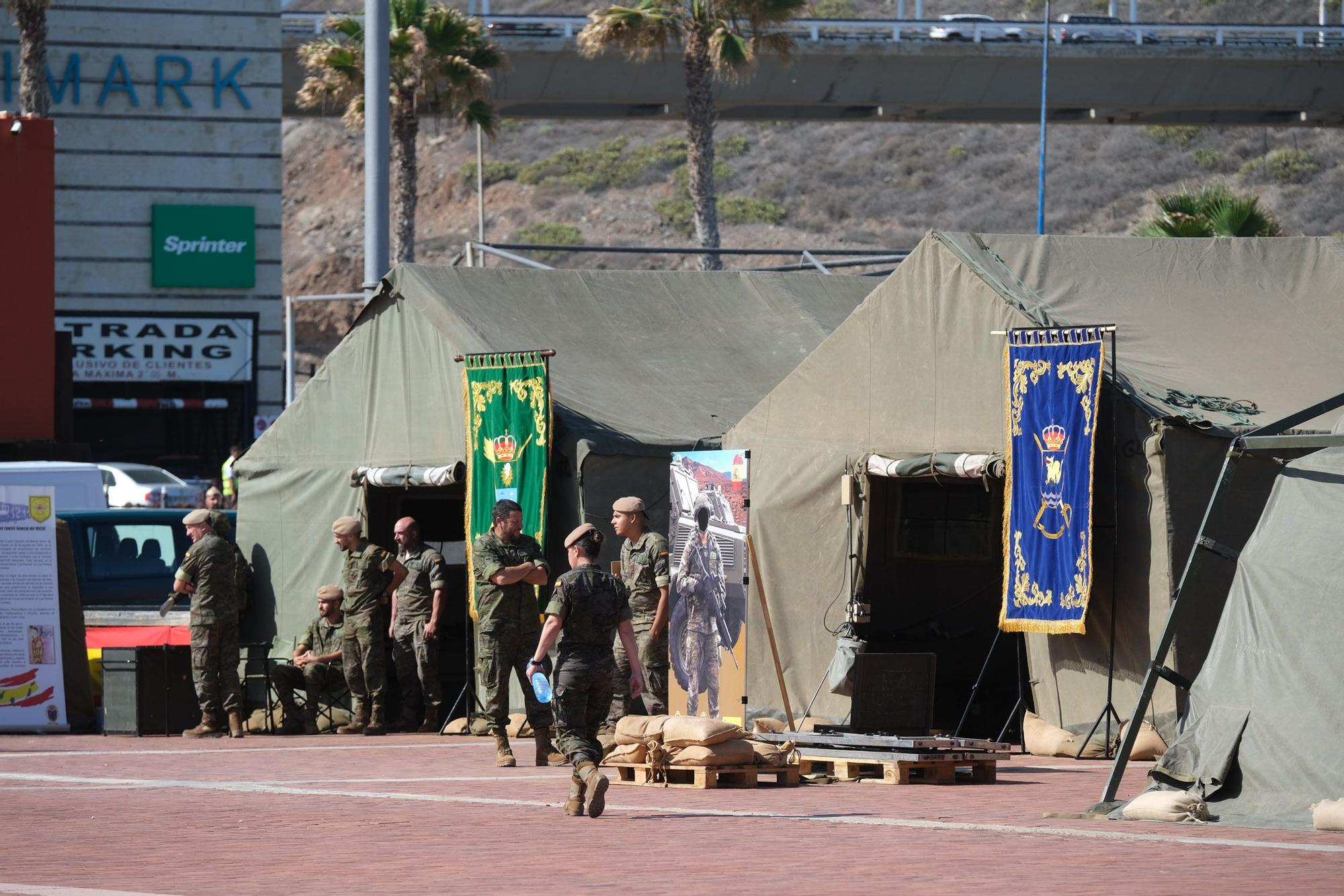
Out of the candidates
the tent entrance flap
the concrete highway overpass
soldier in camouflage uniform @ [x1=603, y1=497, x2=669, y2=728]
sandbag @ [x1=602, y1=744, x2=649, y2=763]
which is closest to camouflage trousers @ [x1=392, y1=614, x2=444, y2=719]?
soldier in camouflage uniform @ [x1=603, y1=497, x2=669, y2=728]

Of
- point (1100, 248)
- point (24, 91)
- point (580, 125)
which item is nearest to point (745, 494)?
point (1100, 248)

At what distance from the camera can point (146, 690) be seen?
56.2 feet

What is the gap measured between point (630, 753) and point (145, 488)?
25.7 m

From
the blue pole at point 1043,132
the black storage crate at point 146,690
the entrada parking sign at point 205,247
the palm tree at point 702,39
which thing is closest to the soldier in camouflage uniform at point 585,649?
the black storage crate at point 146,690

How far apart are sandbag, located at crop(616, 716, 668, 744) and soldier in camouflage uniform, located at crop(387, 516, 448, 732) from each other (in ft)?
13.0

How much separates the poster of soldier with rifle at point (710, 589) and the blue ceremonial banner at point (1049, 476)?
1.94 meters

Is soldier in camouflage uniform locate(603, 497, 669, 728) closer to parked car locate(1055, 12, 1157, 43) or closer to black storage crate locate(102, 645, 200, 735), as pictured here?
black storage crate locate(102, 645, 200, 735)

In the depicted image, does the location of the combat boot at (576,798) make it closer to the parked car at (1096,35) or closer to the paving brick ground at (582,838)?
the paving brick ground at (582,838)

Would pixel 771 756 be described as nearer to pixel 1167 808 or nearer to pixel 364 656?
pixel 1167 808

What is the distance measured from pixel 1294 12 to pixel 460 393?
93.3m

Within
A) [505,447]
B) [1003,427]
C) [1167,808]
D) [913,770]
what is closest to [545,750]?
[913,770]

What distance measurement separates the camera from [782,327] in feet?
64.0

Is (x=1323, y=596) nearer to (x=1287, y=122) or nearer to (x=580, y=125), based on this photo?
(x=1287, y=122)

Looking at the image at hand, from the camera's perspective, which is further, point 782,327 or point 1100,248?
point 782,327
